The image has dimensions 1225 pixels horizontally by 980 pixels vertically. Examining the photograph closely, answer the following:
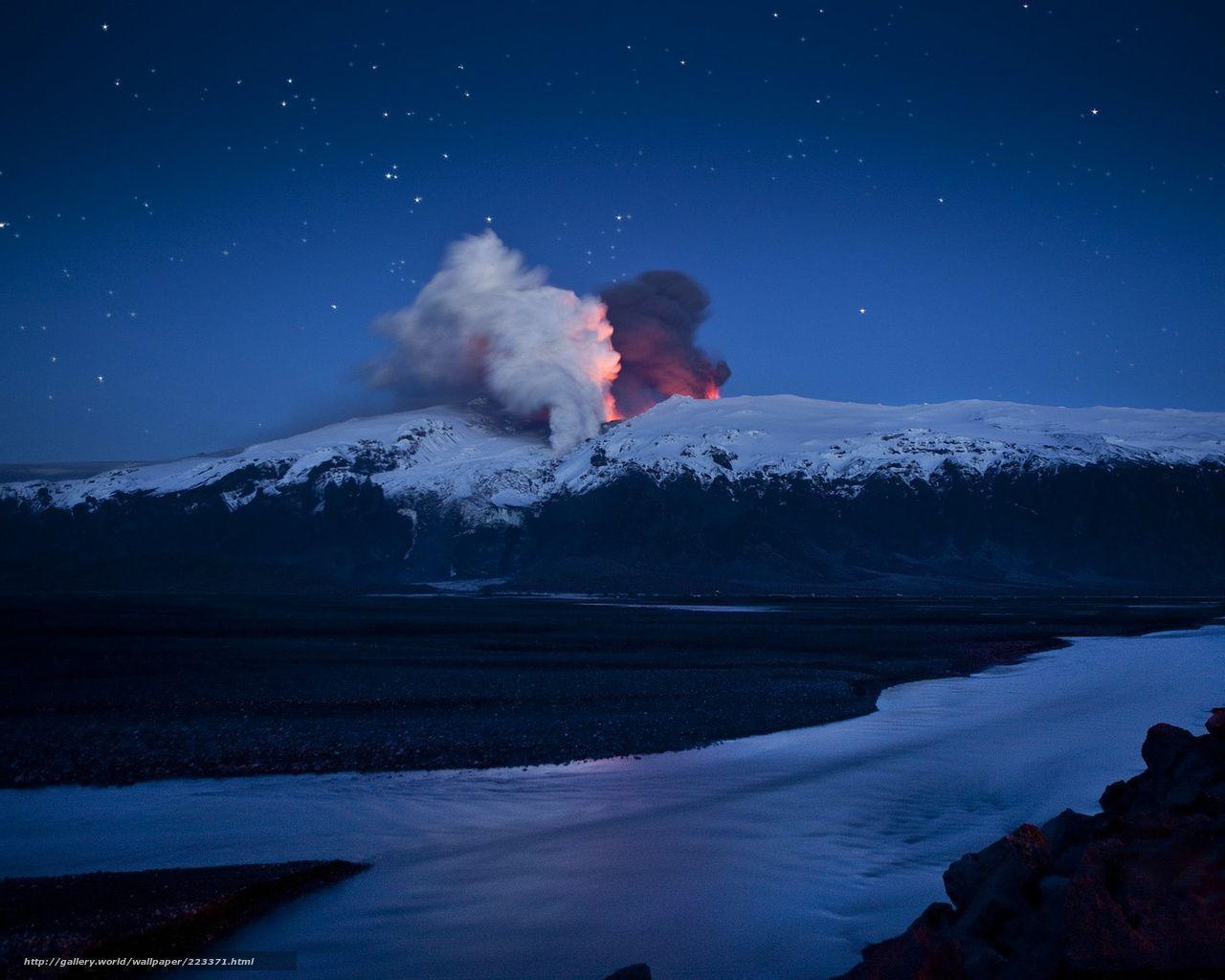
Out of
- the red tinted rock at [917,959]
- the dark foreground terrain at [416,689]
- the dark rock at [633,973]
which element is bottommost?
the dark foreground terrain at [416,689]

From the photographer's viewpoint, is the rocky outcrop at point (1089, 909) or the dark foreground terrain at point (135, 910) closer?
the rocky outcrop at point (1089, 909)

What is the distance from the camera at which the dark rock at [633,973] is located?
7.00 m

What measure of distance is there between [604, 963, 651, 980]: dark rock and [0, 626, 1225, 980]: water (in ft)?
4.53

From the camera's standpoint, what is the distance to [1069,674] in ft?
111

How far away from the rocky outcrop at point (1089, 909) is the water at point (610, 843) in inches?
75.7

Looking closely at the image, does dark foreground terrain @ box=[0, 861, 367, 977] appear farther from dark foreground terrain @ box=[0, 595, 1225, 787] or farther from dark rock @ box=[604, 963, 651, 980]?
dark foreground terrain @ box=[0, 595, 1225, 787]

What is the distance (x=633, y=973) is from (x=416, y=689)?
21240 millimetres

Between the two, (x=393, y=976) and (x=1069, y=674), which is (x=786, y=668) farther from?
(x=393, y=976)

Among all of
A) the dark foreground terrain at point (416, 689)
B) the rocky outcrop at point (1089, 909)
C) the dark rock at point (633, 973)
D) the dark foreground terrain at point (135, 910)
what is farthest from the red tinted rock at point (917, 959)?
the dark foreground terrain at point (416, 689)

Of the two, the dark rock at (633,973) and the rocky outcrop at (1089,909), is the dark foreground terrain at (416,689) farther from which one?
the rocky outcrop at (1089,909)

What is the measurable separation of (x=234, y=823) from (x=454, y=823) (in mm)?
3284

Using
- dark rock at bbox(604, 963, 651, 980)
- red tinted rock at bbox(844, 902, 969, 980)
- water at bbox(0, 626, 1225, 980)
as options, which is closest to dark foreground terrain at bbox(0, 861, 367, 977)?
water at bbox(0, 626, 1225, 980)

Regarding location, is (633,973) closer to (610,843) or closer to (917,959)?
(917,959)

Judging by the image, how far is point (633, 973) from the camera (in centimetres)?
703
